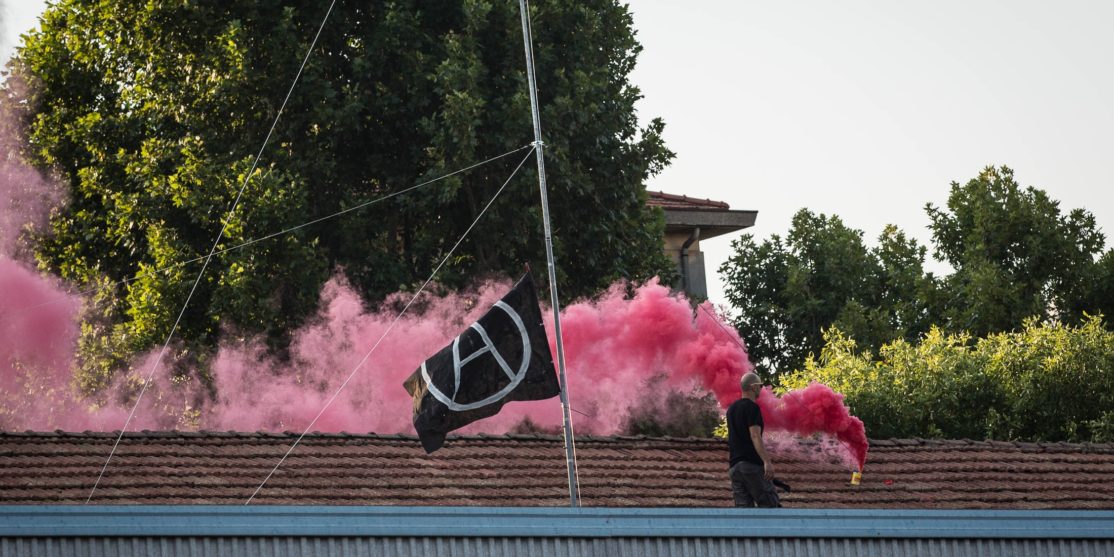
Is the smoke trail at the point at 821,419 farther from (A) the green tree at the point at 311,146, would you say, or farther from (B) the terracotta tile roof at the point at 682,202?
(B) the terracotta tile roof at the point at 682,202

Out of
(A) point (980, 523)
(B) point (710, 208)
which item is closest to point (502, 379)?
(A) point (980, 523)

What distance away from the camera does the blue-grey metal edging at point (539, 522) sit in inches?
357

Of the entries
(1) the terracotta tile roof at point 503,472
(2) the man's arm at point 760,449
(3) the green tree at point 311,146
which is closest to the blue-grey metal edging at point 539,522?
(2) the man's arm at point 760,449

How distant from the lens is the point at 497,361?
42.5 feet

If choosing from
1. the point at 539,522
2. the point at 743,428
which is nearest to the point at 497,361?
the point at 743,428

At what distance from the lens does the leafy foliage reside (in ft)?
68.3

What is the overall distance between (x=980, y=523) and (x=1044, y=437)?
37.6 ft

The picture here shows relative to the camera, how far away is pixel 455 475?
48.1ft

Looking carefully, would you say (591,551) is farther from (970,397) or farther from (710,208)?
(710,208)

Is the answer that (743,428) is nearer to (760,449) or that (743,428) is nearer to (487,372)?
(760,449)

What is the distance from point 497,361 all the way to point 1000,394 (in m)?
10.9

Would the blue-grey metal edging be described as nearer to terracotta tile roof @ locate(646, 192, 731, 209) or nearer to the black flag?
the black flag

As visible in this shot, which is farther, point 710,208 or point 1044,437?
point 710,208

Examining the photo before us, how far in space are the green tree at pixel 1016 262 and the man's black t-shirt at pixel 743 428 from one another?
58.8 feet
